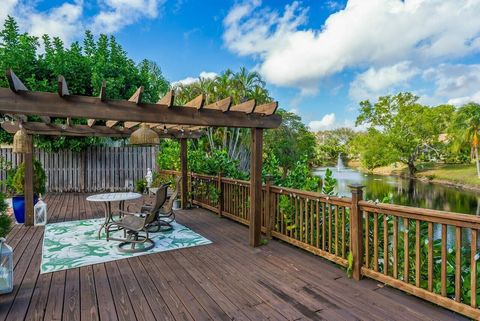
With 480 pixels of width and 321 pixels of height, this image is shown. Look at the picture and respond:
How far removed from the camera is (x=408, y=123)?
23.9 metres

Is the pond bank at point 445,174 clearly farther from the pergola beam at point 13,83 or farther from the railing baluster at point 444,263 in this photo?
the pergola beam at point 13,83

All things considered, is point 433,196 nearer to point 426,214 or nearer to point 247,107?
point 426,214

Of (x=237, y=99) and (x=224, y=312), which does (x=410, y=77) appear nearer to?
(x=237, y=99)

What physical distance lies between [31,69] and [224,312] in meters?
9.19

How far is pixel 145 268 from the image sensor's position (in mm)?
3273

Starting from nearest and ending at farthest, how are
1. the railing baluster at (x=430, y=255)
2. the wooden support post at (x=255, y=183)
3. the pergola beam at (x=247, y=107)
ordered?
the railing baluster at (x=430, y=255)
the pergola beam at (x=247, y=107)
the wooden support post at (x=255, y=183)

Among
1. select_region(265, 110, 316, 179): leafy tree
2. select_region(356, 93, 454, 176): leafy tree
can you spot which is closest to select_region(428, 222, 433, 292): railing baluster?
select_region(265, 110, 316, 179): leafy tree

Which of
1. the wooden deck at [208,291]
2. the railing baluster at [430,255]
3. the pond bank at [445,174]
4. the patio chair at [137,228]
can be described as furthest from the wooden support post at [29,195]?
the pond bank at [445,174]

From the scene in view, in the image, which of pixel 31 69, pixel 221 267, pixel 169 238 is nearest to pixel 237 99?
pixel 31 69

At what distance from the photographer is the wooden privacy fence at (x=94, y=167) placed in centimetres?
953

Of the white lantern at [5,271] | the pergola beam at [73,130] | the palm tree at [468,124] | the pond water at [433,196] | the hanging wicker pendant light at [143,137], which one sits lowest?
the pond water at [433,196]

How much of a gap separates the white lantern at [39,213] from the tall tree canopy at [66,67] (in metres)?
4.23

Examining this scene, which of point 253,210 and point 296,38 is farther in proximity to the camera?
point 296,38

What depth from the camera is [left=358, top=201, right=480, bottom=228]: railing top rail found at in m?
2.09
